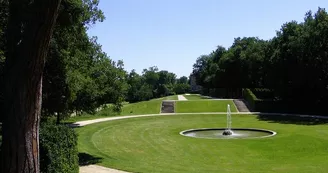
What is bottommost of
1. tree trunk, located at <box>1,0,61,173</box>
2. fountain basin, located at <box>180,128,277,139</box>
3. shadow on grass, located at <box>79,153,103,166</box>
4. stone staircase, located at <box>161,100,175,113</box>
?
fountain basin, located at <box>180,128,277,139</box>

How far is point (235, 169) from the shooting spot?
15.3m

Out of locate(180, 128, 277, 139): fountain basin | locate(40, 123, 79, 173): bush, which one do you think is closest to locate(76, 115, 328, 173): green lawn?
locate(180, 128, 277, 139): fountain basin

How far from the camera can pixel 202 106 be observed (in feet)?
167

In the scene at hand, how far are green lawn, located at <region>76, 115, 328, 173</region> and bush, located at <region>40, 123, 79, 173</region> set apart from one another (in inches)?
146

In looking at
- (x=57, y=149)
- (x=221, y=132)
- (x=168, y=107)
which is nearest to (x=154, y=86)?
(x=168, y=107)

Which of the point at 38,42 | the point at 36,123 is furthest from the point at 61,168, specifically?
the point at 38,42

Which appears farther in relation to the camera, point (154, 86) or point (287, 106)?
point (154, 86)

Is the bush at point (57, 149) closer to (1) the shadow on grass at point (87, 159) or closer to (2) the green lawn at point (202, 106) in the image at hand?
(1) the shadow on grass at point (87, 159)

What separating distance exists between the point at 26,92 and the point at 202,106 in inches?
1817

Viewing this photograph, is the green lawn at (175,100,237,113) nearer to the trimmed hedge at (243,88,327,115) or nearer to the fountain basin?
the trimmed hedge at (243,88,327,115)

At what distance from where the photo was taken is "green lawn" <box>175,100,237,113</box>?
1916 inches

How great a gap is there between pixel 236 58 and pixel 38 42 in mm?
75117

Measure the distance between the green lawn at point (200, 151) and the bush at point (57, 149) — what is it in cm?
370

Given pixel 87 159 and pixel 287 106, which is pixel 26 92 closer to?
pixel 87 159
